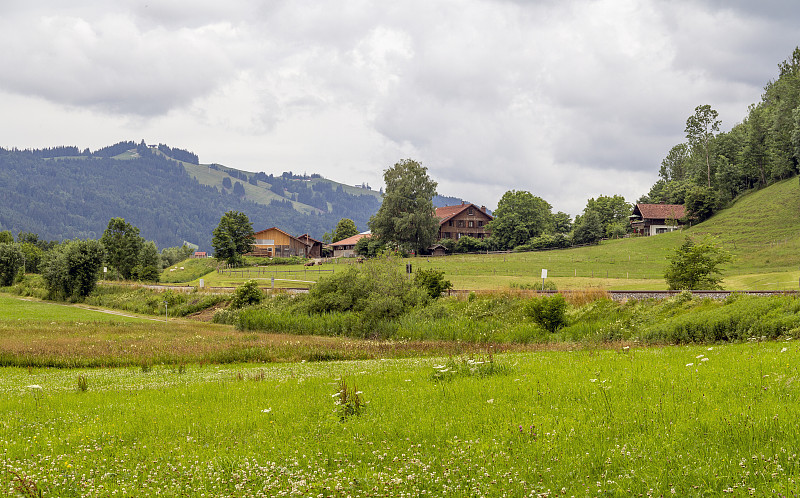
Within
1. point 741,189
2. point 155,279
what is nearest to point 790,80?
point 741,189

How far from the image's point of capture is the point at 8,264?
333ft

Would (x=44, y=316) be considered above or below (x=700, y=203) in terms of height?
below

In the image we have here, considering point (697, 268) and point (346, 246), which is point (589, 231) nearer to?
point (346, 246)

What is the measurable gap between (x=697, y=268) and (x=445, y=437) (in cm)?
3853

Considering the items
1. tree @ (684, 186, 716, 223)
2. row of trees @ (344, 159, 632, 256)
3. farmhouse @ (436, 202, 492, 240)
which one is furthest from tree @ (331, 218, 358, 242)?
tree @ (684, 186, 716, 223)

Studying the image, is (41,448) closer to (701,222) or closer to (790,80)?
(701,222)

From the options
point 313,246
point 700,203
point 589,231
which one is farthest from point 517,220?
point 313,246

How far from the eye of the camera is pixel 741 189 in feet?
405

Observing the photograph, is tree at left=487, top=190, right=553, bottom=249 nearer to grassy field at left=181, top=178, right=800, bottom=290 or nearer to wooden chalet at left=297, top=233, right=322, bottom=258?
grassy field at left=181, top=178, right=800, bottom=290

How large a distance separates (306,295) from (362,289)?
8.69 metres

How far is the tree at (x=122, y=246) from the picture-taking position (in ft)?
341

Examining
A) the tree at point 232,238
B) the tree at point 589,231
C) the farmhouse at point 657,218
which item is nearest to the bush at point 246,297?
the tree at point 232,238

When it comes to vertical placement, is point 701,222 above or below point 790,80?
below

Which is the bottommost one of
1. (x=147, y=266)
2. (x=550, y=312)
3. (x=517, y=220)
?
(x=550, y=312)
